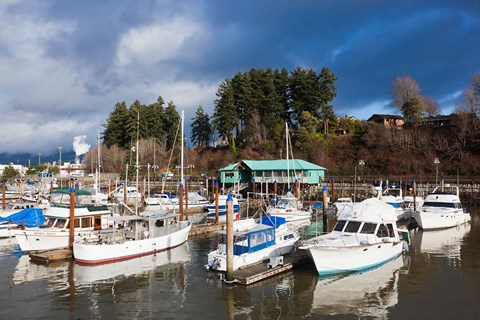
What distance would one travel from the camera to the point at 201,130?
103750 mm

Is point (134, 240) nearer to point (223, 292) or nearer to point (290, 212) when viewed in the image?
point (223, 292)

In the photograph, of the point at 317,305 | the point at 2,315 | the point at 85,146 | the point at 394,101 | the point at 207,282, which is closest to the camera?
the point at 2,315

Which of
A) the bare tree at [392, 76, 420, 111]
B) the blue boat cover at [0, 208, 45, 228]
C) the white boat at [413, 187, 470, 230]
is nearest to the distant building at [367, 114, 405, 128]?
the bare tree at [392, 76, 420, 111]

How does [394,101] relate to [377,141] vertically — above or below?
above

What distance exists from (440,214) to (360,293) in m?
20.8

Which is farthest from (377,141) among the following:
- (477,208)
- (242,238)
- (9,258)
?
(9,258)

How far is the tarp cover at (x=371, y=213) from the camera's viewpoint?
22.0m

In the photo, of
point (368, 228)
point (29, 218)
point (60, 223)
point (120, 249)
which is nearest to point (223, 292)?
point (120, 249)

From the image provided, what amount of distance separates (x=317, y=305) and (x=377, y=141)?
69.6 m

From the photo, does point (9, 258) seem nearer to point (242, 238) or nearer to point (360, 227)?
point (242, 238)

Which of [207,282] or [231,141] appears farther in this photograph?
[231,141]

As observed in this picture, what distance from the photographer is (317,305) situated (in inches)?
642

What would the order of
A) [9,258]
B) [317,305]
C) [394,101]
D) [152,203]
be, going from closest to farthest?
[317,305], [9,258], [152,203], [394,101]

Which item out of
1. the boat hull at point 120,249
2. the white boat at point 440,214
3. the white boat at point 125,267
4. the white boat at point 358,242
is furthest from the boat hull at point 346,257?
the white boat at point 440,214
